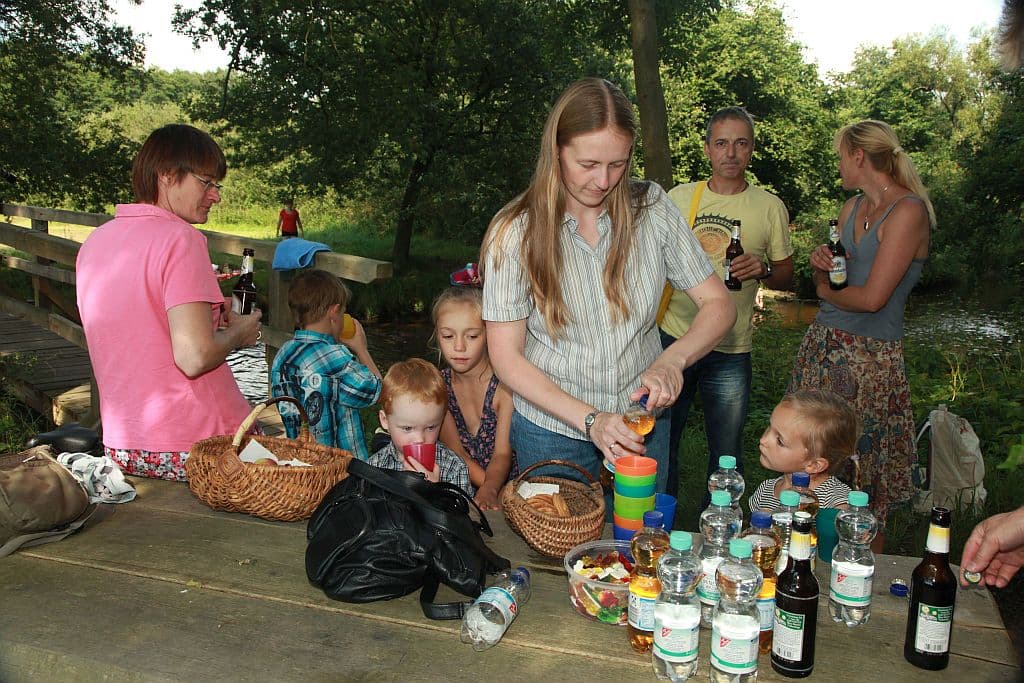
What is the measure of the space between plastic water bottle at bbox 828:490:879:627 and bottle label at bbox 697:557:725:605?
12.3 inches

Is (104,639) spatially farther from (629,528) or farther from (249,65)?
(249,65)

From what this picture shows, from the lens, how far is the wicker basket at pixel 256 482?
2.38 meters

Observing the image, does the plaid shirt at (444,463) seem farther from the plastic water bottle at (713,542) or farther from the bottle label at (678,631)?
the bottle label at (678,631)

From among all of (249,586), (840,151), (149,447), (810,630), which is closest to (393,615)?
(249,586)

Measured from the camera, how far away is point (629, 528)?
2.07 m

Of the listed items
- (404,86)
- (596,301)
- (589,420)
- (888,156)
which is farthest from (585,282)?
(404,86)

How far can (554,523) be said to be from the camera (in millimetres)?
2141

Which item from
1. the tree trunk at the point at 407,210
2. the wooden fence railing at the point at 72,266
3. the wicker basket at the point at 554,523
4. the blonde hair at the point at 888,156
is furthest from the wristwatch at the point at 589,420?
the tree trunk at the point at 407,210

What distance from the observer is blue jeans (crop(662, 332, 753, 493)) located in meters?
3.76

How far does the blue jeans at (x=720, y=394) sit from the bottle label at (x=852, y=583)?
193 cm

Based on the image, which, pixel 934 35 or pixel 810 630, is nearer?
pixel 810 630

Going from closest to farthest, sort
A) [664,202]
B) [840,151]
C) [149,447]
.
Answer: [664,202] < [149,447] < [840,151]

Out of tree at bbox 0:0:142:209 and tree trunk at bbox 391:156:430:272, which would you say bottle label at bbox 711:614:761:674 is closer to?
tree trunk at bbox 391:156:430:272

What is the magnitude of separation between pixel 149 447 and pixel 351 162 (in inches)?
442
